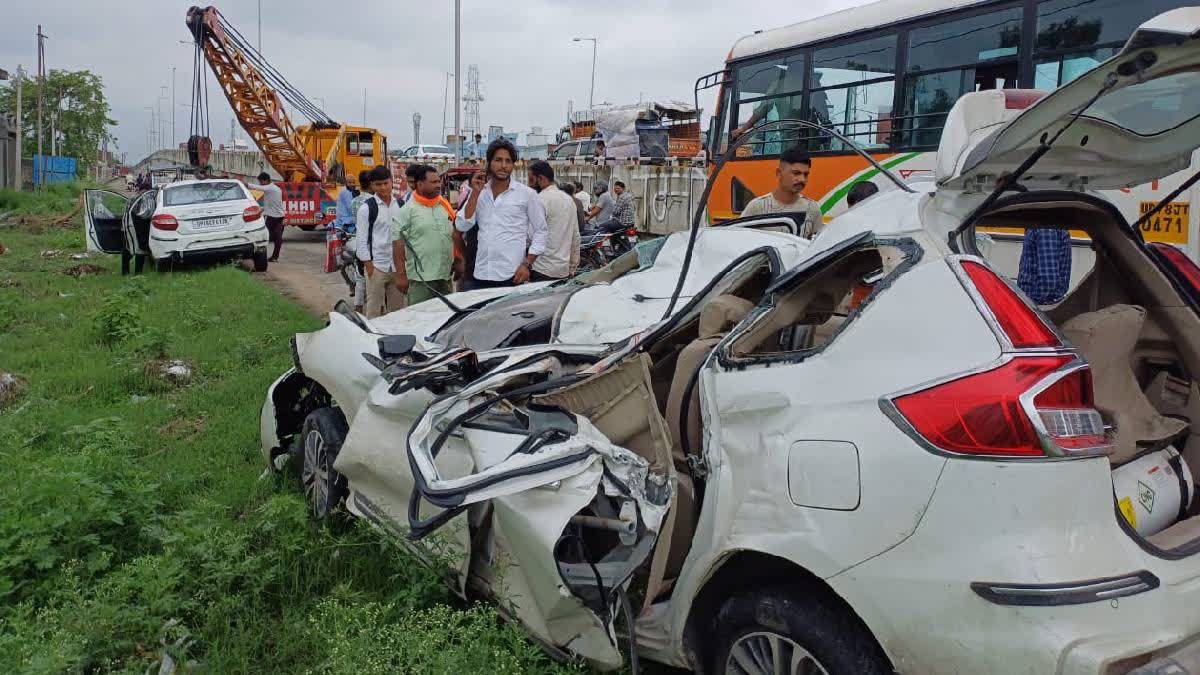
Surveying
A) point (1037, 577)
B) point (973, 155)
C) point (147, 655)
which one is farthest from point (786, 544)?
point (147, 655)

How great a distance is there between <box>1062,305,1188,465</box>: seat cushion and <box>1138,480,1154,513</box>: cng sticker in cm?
17

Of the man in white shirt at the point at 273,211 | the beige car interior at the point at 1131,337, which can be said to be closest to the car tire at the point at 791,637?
the beige car interior at the point at 1131,337

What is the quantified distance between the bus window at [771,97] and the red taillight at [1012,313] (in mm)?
8349

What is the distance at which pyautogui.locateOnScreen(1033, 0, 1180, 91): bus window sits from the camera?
7051mm

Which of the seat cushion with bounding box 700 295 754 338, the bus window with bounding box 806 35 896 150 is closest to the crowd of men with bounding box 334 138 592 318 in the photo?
the seat cushion with bounding box 700 295 754 338

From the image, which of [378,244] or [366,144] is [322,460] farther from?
[366,144]

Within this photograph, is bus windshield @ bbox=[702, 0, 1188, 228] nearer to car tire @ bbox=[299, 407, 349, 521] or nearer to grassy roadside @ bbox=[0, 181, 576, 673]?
car tire @ bbox=[299, 407, 349, 521]

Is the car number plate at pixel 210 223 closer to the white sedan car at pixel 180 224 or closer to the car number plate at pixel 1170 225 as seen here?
the white sedan car at pixel 180 224

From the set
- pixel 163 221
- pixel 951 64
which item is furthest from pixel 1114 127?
pixel 163 221

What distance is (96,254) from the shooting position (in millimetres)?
17141

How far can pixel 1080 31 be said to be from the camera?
291 inches

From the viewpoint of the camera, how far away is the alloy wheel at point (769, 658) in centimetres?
215

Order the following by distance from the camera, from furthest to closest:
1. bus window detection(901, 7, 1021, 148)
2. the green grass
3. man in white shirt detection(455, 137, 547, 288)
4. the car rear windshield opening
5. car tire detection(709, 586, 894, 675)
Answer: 1. the green grass
2. the car rear windshield opening
3. bus window detection(901, 7, 1021, 148)
4. man in white shirt detection(455, 137, 547, 288)
5. car tire detection(709, 586, 894, 675)

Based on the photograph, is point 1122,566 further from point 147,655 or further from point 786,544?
point 147,655
